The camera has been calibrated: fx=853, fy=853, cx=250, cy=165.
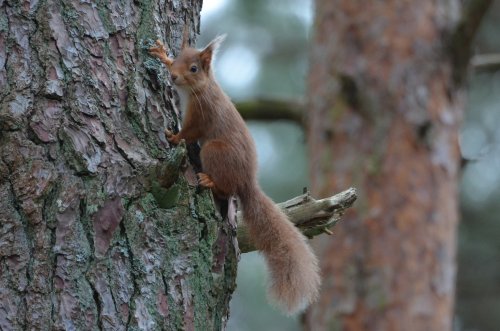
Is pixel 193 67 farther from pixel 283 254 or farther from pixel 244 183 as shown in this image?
pixel 283 254

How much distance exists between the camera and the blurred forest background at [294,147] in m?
7.45

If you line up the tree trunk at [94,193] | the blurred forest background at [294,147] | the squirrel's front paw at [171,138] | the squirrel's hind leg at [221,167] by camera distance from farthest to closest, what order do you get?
the blurred forest background at [294,147], the squirrel's hind leg at [221,167], the squirrel's front paw at [171,138], the tree trunk at [94,193]

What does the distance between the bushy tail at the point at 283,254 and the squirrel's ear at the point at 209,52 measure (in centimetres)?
54

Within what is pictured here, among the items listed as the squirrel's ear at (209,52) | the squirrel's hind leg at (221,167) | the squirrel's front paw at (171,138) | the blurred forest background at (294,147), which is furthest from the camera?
the blurred forest background at (294,147)

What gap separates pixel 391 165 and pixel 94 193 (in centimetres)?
266

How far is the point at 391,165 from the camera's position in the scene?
442 cm

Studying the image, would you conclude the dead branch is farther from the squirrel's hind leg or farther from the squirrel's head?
the squirrel's head

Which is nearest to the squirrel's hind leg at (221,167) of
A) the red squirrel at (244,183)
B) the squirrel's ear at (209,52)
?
the red squirrel at (244,183)

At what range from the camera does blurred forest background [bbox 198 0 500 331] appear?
293 inches

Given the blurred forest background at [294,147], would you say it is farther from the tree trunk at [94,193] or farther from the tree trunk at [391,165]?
the tree trunk at [94,193]

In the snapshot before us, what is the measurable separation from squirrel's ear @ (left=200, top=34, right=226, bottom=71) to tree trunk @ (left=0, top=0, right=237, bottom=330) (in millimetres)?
564

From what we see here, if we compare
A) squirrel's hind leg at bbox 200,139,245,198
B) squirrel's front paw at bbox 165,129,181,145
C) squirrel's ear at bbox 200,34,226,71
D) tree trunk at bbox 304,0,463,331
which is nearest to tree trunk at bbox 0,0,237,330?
squirrel's front paw at bbox 165,129,181,145

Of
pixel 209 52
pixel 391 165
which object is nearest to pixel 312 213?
pixel 209 52

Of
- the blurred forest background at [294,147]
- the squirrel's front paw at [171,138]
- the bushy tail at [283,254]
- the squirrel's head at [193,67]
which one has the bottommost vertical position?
the bushy tail at [283,254]
